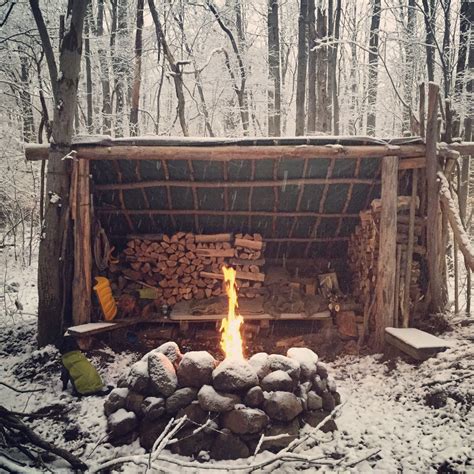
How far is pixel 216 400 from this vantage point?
3.69 m

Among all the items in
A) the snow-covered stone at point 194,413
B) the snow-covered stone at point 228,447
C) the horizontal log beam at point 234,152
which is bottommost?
the snow-covered stone at point 228,447

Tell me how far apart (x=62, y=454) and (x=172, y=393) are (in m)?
1.22

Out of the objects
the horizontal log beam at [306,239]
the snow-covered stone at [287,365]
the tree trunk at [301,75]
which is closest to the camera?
the snow-covered stone at [287,365]

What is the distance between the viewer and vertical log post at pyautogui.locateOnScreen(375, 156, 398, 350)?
219 inches

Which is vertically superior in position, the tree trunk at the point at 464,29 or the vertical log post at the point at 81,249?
the tree trunk at the point at 464,29

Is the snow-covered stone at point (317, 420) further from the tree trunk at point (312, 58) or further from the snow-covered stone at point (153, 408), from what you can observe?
the tree trunk at point (312, 58)

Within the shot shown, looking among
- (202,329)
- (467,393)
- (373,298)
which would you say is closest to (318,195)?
(373,298)

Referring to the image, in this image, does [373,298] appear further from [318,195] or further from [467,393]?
[467,393]

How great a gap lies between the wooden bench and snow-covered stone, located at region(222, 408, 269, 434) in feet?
6.85

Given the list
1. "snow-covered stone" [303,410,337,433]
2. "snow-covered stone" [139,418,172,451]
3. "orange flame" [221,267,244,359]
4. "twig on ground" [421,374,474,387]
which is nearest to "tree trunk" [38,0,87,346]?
"orange flame" [221,267,244,359]

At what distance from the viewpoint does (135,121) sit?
1123 cm

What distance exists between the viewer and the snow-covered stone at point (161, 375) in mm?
3891

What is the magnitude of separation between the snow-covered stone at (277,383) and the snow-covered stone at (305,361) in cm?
30

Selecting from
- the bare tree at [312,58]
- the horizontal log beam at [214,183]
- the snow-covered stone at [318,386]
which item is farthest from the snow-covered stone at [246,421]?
the bare tree at [312,58]
